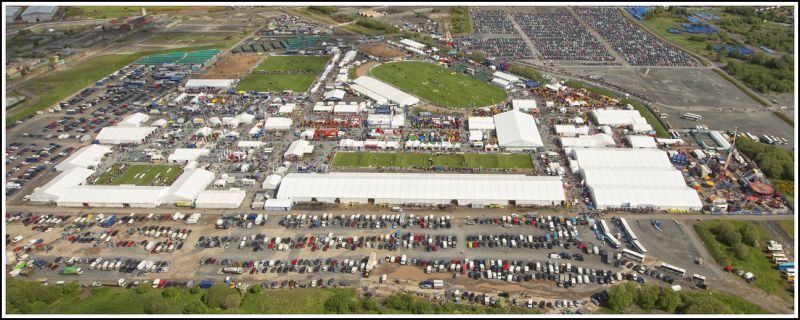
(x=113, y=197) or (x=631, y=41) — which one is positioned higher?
(x=631, y=41)

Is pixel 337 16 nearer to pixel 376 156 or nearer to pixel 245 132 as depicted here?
pixel 245 132

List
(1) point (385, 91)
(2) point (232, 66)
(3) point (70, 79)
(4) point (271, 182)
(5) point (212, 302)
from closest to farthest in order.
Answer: (5) point (212, 302) < (4) point (271, 182) < (1) point (385, 91) < (3) point (70, 79) < (2) point (232, 66)

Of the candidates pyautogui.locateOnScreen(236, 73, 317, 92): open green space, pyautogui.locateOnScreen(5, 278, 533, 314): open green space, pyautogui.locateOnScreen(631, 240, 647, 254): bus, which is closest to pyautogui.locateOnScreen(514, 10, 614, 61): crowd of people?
pyautogui.locateOnScreen(236, 73, 317, 92): open green space

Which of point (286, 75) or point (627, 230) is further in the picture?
point (286, 75)

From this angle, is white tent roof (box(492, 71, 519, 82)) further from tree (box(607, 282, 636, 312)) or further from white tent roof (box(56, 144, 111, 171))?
white tent roof (box(56, 144, 111, 171))

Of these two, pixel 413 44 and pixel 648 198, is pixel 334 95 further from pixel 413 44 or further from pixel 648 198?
pixel 648 198

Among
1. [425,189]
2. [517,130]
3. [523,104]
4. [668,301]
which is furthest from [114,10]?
[668,301]
